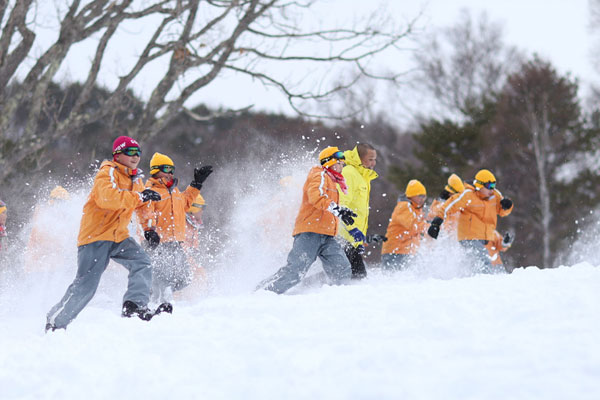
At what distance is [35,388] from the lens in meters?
3.28

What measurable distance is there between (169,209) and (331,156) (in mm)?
1831

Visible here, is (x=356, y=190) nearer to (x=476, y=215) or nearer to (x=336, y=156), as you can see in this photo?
(x=336, y=156)

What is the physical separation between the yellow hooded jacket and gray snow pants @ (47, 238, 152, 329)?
2587mm

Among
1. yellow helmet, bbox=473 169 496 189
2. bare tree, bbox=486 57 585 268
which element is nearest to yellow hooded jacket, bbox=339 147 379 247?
yellow helmet, bbox=473 169 496 189

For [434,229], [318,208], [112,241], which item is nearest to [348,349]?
[112,241]

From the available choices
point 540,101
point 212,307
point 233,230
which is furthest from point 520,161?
point 212,307

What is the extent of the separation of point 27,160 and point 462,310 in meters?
12.8

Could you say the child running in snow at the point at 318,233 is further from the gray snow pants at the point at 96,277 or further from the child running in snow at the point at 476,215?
the child running in snow at the point at 476,215

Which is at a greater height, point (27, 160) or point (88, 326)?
point (27, 160)

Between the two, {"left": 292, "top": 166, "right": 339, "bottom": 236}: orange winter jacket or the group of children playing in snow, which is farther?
{"left": 292, "top": 166, "right": 339, "bottom": 236}: orange winter jacket

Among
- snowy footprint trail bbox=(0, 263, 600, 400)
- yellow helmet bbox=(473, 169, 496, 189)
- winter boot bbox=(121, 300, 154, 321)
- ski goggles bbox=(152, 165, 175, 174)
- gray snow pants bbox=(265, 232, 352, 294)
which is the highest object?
yellow helmet bbox=(473, 169, 496, 189)

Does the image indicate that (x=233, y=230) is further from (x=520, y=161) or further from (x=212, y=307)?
(x=520, y=161)

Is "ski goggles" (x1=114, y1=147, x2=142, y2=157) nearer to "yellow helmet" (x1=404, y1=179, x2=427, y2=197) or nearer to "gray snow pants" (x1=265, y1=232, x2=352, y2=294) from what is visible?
"gray snow pants" (x1=265, y1=232, x2=352, y2=294)

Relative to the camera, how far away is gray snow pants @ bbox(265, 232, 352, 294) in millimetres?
6496
